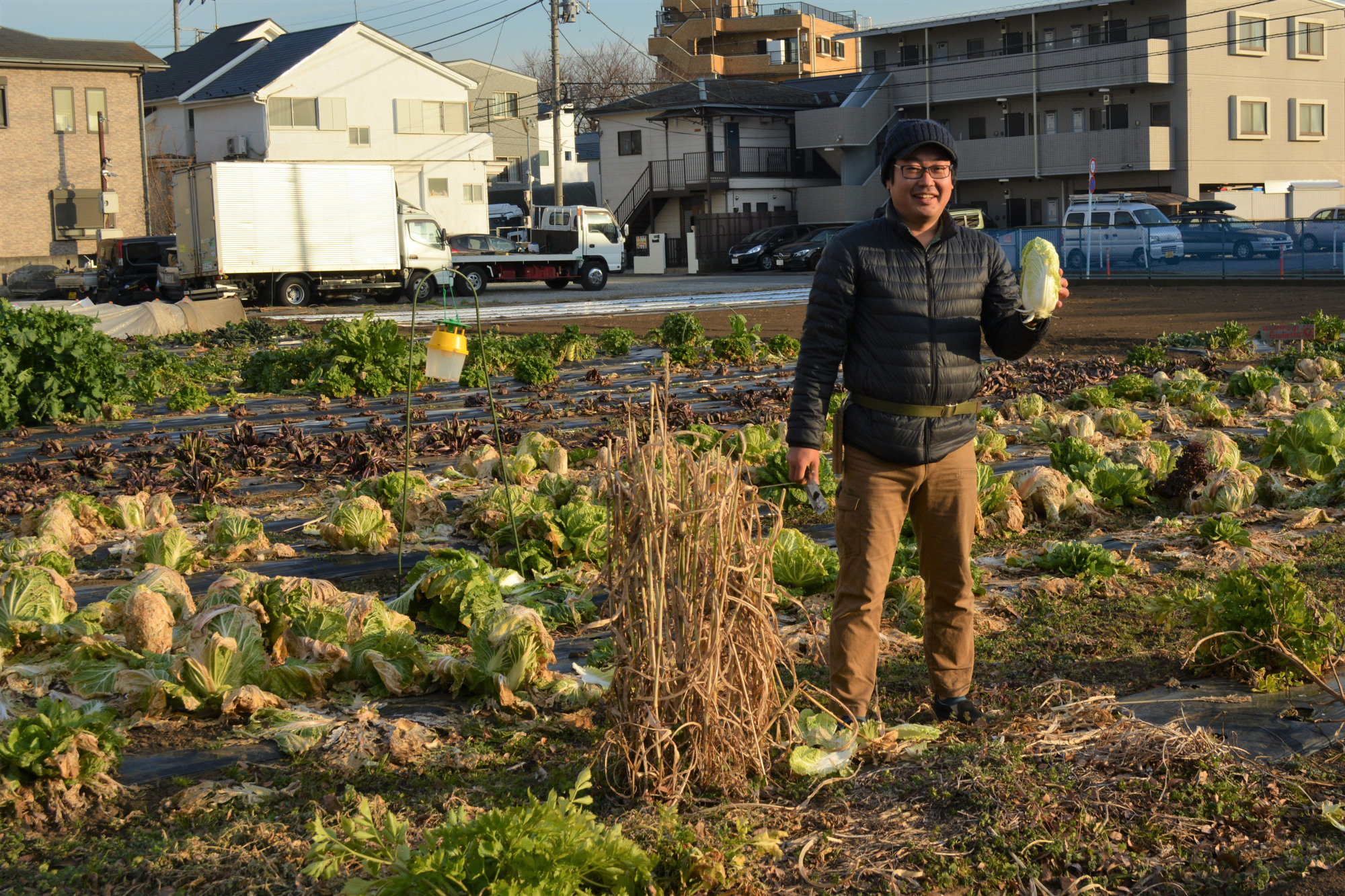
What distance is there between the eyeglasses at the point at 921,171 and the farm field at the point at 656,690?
1.14m

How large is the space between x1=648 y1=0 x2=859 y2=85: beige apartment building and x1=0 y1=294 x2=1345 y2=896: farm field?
77.5 meters

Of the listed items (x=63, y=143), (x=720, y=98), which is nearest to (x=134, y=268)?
(x=63, y=143)

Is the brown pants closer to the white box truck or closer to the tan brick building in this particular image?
the white box truck

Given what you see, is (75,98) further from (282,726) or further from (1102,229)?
(282,726)

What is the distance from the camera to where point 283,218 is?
2995 cm

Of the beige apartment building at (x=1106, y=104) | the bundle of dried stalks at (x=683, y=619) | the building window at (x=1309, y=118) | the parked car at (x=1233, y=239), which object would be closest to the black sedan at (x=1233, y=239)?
the parked car at (x=1233, y=239)

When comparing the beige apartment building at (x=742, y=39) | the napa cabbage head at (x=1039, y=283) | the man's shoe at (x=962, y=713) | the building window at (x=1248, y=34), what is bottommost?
the man's shoe at (x=962, y=713)

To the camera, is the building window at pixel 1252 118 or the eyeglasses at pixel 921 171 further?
the building window at pixel 1252 118

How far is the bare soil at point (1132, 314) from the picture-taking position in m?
18.3

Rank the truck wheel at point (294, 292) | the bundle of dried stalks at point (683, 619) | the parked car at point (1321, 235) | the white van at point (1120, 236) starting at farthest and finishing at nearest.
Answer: the white van at point (1120, 236) → the truck wheel at point (294, 292) → the parked car at point (1321, 235) → the bundle of dried stalks at point (683, 619)

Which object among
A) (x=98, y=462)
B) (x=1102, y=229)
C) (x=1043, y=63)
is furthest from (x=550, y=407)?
(x=1043, y=63)

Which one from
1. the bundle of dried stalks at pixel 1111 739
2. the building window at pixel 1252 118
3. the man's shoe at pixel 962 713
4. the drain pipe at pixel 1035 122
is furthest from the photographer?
the drain pipe at pixel 1035 122

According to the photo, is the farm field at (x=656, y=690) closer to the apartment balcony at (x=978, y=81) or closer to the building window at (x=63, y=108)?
the apartment balcony at (x=978, y=81)

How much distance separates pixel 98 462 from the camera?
369 inches
